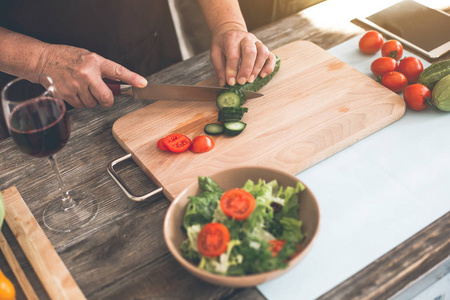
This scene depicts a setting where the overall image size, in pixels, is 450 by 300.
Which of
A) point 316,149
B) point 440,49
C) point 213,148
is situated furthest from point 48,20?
point 440,49

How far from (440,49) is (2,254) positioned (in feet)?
7.21

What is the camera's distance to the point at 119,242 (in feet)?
5.01

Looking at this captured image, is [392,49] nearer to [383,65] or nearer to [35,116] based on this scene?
[383,65]

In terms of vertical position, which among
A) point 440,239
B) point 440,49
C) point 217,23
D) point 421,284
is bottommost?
point 421,284

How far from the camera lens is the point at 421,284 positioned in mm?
1602

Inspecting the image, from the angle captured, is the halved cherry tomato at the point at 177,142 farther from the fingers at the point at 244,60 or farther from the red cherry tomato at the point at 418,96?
the red cherry tomato at the point at 418,96

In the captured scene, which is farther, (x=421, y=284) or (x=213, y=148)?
(x=213, y=148)

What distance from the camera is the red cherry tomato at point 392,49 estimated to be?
218cm

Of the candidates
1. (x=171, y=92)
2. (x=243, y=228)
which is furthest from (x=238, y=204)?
(x=171, y=92)

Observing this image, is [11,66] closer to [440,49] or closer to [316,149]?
[316,149]

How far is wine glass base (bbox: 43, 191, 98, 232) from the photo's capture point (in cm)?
159

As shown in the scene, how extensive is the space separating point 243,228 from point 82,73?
3.58 feet

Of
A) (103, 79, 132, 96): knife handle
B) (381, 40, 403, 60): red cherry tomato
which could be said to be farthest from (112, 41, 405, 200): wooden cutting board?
(381, 40, 403, 60): red cherry tomato

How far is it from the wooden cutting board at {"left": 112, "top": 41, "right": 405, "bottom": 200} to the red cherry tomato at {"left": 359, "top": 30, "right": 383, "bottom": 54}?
7.9 inches
